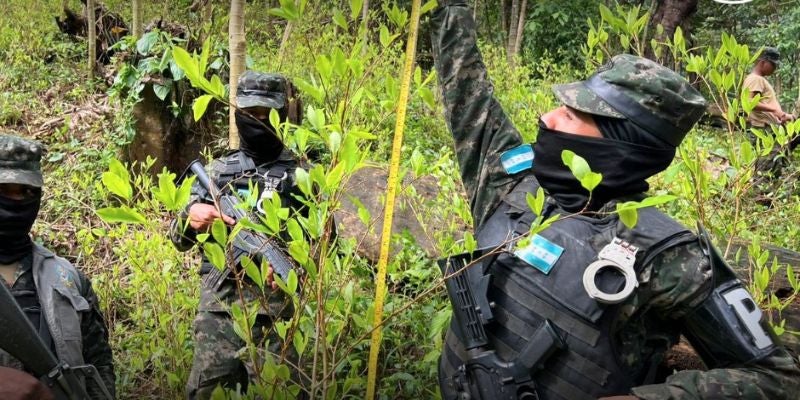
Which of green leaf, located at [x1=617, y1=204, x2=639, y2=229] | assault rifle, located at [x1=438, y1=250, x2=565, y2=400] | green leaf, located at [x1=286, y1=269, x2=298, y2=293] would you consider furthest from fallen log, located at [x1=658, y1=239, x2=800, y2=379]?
green leaf, located at [x1=286, y1=269, x2=298, y2=293]

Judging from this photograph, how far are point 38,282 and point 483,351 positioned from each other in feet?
5.52

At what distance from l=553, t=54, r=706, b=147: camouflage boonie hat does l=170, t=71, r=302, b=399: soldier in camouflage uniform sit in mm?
1424

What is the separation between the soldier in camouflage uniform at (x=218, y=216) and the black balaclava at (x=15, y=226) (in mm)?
534

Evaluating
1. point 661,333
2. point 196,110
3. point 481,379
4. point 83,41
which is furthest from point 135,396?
point 83,41

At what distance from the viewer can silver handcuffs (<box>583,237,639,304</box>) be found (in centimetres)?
150

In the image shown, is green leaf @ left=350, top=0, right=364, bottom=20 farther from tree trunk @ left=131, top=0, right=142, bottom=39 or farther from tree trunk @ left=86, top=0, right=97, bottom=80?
tree trunk @ left=86, top=0, right=97, bottom=80

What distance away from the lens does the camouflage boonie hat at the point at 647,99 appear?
160cm

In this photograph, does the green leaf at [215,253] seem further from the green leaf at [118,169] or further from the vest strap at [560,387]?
the vest strap at [560,387]

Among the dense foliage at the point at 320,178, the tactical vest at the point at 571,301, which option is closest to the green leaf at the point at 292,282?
the dense foliage at the point at 320,178

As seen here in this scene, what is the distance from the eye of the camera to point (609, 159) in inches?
64.2

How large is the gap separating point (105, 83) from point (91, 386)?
613 cm

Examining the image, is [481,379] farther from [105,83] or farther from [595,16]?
[595,16]

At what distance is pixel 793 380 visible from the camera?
144cm

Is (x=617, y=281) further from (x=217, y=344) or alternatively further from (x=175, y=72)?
(x=175, y=72)
